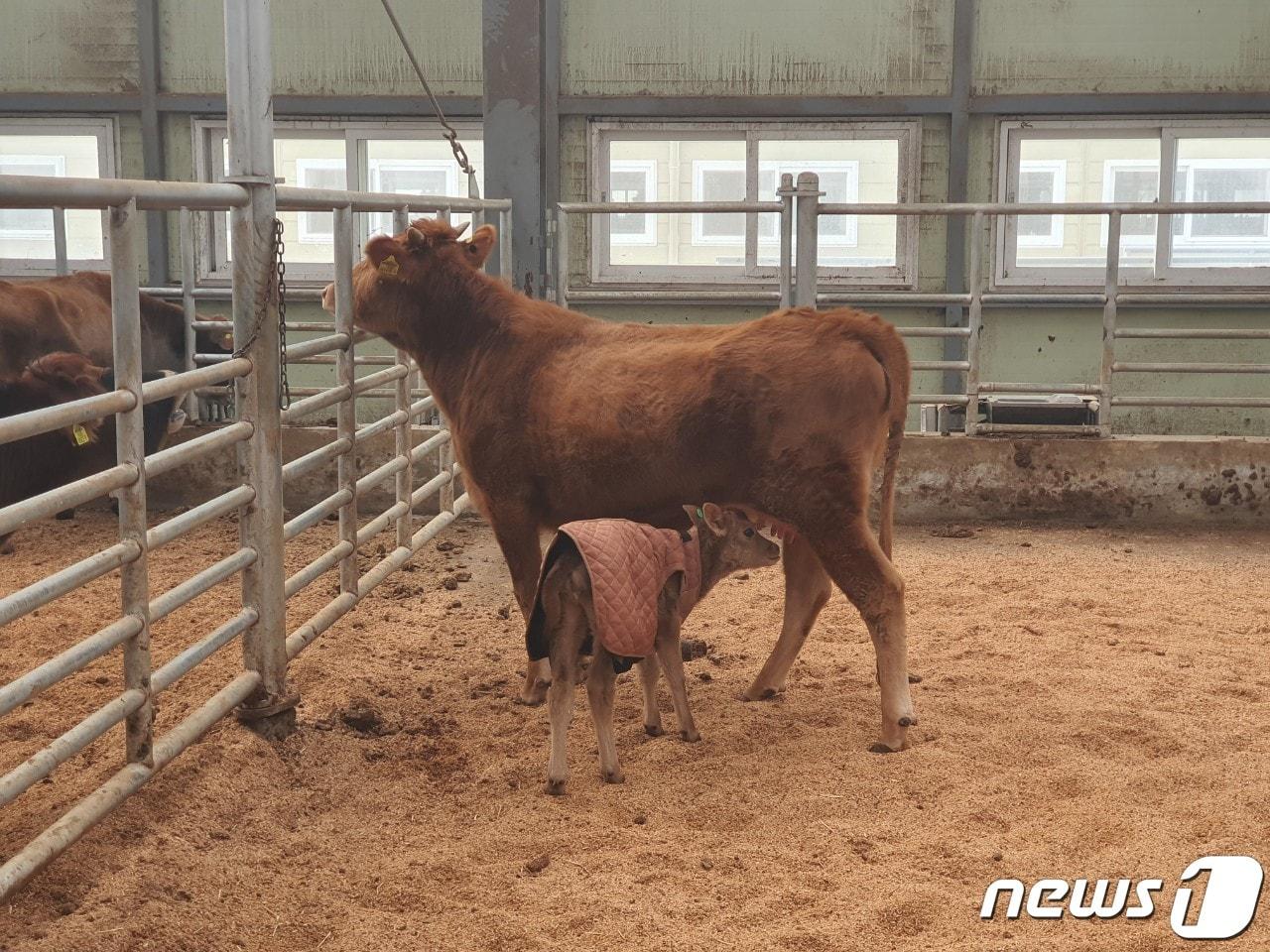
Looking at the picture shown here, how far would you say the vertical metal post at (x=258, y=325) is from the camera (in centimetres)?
444

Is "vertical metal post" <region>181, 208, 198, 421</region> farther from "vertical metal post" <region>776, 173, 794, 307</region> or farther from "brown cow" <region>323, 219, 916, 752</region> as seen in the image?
"vertical metal post" <region>776, 173, 794, 307</region>

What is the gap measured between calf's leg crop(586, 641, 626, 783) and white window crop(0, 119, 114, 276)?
876 cm

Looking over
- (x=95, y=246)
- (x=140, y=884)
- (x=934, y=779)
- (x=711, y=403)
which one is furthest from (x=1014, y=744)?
(x=95, y=246)

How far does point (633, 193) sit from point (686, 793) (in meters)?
8.01

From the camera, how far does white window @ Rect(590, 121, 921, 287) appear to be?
11359 millimetres

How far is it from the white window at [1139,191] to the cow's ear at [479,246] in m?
6.26

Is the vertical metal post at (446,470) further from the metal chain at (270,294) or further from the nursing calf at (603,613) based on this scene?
the nursing calf at (603,613)

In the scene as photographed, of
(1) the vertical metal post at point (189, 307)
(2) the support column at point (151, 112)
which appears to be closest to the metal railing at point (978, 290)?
(1) the vertical metal post at point (189, 307)

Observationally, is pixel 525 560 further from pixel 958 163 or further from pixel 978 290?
pixel 958 163

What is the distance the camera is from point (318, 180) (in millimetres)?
12148

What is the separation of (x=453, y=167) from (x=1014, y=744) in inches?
334

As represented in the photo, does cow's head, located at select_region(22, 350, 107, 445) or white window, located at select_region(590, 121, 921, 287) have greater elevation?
white window, located at select_region(590, 121, 921, 287)

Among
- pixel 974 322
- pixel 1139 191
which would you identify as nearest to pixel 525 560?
pixel 974 322

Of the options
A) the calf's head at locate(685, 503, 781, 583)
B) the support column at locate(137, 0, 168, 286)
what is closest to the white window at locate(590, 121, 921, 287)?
the support column at locate(137, 0, 168, 286)
